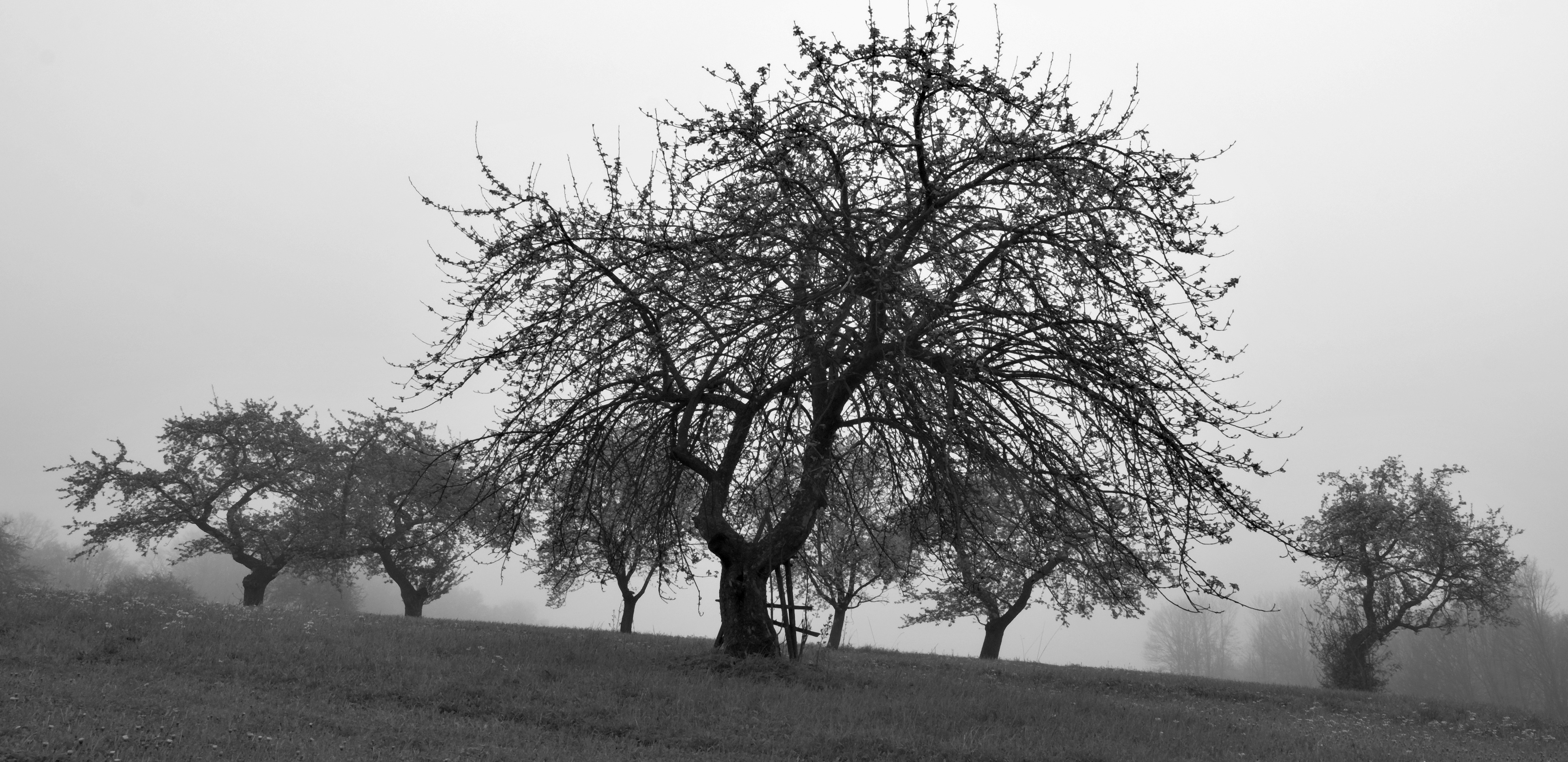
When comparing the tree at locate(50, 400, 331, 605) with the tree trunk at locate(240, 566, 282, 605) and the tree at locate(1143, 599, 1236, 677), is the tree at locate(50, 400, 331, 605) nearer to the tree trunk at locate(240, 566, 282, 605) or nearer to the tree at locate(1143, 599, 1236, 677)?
the tree trunk at locate(240, 566, 282, 605)

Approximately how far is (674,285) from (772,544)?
15.5 feet

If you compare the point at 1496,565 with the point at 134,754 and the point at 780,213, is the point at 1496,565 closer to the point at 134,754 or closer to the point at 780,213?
the point at 780,213

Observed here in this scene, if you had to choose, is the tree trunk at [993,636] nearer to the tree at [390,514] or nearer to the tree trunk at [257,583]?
the tree at [390,514]

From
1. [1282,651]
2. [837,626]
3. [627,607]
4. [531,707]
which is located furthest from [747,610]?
[1282,651]

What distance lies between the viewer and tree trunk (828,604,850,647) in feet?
69.2

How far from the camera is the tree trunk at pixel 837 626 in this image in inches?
830

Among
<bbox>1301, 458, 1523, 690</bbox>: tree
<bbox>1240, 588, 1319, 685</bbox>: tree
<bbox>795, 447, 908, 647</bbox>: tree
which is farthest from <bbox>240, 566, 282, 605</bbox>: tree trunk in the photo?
<bbox>1240, 588, 1319, 685</bbox>: tree

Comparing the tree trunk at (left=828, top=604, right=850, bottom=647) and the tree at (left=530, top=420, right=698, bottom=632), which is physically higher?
the tree at (left=530, top=420, right=698, bottom=632)

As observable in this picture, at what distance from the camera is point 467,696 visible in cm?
1001

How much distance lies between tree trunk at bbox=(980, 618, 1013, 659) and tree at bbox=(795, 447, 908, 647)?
135 inches

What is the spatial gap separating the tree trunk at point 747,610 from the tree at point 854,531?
2.56ft

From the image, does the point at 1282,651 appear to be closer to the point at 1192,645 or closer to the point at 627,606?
the point at 1192,645

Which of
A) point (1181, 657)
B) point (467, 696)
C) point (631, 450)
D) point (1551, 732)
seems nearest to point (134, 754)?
point (467, 696)

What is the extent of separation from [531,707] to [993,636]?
68.8ft
